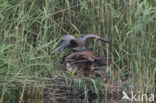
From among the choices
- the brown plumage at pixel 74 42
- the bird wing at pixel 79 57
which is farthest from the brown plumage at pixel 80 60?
the brown plumage at pixel 74 42

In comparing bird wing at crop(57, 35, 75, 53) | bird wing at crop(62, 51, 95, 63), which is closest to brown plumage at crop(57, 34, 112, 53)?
bird wing at crop(57, 35, 75, 53)

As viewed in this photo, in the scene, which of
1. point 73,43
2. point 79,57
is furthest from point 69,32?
point 79,57

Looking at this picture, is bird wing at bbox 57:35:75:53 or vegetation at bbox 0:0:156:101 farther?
bird wing at bbox 57:35:75:53

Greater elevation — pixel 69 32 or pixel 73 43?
pixel 69 32

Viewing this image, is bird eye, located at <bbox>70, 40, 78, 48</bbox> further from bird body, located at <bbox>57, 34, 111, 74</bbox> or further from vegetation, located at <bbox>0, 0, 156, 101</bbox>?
vegetation, located at <bbox>0, 0, 156, 101</bbox>

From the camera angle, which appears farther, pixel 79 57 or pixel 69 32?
pixel 69 32

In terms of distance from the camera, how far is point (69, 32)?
6105 mm

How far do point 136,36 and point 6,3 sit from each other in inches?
69.9

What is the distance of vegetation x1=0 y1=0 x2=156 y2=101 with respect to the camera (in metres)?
5.10

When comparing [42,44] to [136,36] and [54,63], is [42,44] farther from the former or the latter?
[136,36]

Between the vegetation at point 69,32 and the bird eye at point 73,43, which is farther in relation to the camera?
the bird eye at point 73,43

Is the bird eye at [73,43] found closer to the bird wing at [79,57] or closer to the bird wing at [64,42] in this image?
the bird wing at [64,42]

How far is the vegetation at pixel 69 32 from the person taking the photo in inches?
201

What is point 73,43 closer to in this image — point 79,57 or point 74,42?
point 74,42
